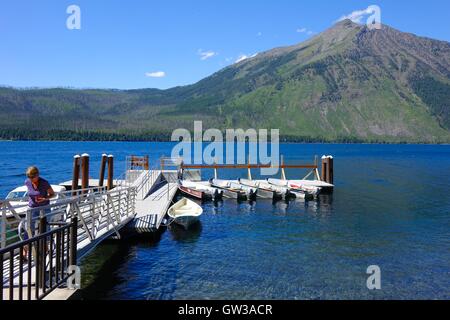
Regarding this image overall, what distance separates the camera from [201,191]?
148ft

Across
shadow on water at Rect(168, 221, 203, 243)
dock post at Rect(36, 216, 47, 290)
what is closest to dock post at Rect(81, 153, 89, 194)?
shadow on water at Rect(168, 221, 203, 243)

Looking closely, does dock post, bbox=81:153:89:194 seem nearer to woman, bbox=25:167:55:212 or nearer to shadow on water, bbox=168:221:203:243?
shadow on water, bbox=168:221:203:243

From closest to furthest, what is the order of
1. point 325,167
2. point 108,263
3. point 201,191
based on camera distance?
1. point 108,263
2. point 201,191
3. point 325,167

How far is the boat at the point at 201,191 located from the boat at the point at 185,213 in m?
12.9

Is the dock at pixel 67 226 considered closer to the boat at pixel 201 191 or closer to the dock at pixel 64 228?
the dock at pixel 64 228

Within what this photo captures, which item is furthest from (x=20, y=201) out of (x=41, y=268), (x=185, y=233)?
(x=41, y=268)

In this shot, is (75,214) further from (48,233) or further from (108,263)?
(108,263)

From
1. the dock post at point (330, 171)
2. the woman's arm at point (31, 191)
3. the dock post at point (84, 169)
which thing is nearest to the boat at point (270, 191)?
the dock post at point (330, 171)

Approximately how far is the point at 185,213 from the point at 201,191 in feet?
48.8

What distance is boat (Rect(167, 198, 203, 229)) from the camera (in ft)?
97.2

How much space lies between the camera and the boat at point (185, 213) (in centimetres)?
2962

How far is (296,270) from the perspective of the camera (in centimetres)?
2084
